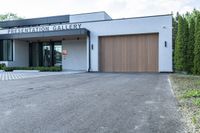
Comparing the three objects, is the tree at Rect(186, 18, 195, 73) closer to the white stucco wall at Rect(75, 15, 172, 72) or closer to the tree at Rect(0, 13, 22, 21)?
the white stucco wall at Rect(75, 15, 172, 72)

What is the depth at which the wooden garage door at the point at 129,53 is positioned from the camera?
55.0ft

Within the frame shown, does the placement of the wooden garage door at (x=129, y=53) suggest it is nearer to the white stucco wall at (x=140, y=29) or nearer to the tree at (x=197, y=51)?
the white stucco wall at (x=140, y=29)

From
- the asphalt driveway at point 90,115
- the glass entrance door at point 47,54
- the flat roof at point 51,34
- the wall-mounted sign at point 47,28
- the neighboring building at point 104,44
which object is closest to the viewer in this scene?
the asphalt driveway at point 90,115

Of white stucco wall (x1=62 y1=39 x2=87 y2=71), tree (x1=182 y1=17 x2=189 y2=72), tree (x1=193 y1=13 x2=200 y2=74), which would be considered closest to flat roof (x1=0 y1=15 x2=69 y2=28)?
white stucco wall (x1=62 y1=39 x2=87 y2=71)

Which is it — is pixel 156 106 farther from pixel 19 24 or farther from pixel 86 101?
pixel 19 24

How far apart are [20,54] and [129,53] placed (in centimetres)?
1086

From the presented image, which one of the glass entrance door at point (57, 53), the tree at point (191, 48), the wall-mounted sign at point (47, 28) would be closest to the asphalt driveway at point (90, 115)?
the tree at point (191, 48)

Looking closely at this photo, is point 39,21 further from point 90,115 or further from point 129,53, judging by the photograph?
point 90,115

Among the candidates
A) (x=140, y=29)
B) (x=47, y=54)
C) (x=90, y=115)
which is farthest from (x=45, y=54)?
(x=90, y=115)

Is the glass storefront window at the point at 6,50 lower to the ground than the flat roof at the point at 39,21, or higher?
lower

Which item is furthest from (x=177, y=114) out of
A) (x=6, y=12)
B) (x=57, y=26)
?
(x=6, y=12)

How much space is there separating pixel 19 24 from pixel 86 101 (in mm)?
23163

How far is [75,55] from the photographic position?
21141 mm

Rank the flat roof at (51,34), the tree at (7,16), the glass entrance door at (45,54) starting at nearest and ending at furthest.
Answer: the flat roof at (51,34), the glass entrance door at (45,54), the tree at (7,16)
